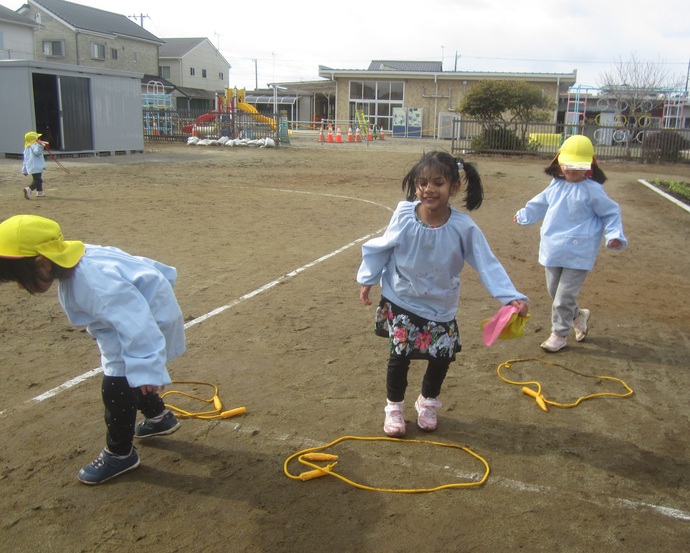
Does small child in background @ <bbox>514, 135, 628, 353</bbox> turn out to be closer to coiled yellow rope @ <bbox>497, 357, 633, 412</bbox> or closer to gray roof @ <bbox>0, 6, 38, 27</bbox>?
coiled yellow rope @ <bbox>497, 357, 633, 412</bbox>

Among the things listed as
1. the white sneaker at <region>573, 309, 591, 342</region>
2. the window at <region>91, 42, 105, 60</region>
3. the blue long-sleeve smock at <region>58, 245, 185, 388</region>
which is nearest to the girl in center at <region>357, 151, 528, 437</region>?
the blue long-sleeve smock at <region>58, 245, 185, 388</region>

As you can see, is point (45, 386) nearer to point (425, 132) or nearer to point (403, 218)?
point (403, 218)

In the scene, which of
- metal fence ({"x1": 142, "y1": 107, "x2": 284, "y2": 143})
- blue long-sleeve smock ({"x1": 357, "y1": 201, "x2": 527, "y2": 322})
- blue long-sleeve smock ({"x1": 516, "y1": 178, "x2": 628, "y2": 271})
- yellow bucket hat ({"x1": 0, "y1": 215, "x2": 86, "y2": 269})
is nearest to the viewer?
yellow bucket hat ({"x1": 0, "y1": 215, "x2": 86, "y2": 269})

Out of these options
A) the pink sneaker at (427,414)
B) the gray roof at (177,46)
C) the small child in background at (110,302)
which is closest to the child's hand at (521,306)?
the pink sneaker at (427,414)

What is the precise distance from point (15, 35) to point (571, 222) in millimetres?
45483

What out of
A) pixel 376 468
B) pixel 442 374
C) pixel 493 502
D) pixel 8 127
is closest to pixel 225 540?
pixel 376 468

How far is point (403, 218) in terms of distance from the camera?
11.0 ft

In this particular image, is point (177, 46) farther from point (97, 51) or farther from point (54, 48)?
point (54, 48)

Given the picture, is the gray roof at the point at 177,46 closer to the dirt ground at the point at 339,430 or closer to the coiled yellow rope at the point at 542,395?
the dirt ground at the point at 339,430

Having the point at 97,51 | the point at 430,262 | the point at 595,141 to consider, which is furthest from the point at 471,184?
the point at 97,51

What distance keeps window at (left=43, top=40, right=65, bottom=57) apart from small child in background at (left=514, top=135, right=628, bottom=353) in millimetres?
52021

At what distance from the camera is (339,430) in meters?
3.57

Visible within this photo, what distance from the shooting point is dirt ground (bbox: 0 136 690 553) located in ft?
8.83

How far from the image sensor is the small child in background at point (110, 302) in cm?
258
